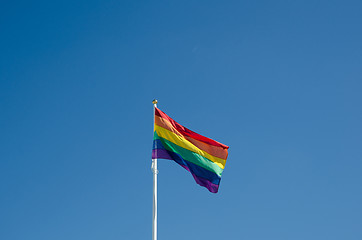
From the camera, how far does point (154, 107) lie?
24.2m

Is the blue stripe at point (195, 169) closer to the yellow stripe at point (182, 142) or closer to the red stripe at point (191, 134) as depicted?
the yellow stripe at point (182, 142)

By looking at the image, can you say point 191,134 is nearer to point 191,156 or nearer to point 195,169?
point 191,156

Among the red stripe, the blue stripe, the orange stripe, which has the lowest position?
the blue stripe

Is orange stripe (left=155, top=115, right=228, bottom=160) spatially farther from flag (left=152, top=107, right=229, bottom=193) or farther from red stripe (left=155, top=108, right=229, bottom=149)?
red stripe (left=155, top=108, right=229, bottom=149)

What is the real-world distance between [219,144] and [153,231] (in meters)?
5.76

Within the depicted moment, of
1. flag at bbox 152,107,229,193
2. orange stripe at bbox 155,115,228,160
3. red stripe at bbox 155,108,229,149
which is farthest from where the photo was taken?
red stripe at bbox 155,108,229,149

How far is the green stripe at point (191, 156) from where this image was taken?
78.1ft

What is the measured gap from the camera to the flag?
23750 millimetres

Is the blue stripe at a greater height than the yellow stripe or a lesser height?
lesser

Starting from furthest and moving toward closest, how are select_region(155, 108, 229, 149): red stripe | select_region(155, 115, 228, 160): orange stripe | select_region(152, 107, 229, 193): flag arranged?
select_region(155, 108, 229, 149): red stripe → select_region(155, 115, 228, 160): orange stripe → select_region(152, 107, 229, 193): flag

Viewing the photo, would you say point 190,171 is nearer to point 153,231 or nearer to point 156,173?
point 156,173

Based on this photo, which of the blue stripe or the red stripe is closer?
the blue stripe

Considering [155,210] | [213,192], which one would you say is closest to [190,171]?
[213,192]

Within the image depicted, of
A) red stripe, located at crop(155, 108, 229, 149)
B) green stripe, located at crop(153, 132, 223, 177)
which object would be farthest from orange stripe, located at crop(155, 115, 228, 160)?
green stripe, located at crop(153, 132, 223, 177)
